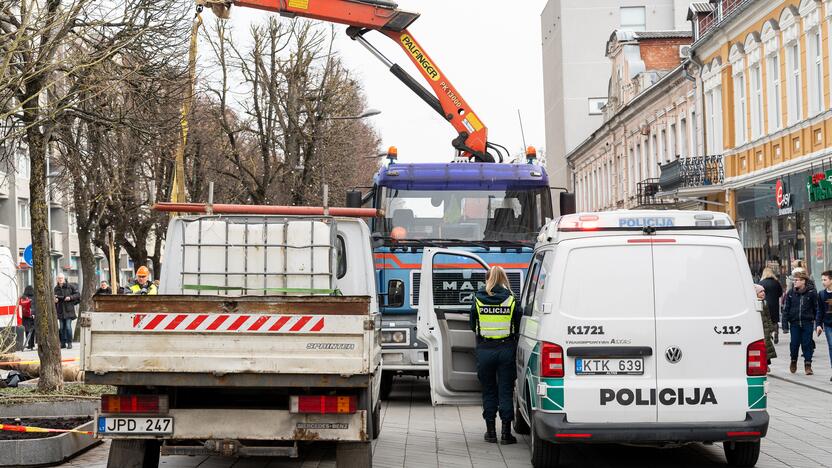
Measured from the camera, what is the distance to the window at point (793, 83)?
1176 inches

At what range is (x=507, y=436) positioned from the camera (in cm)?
1141

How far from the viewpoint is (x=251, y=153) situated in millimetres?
42562

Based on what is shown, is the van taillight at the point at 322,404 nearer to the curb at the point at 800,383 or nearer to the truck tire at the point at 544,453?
the truck tire at the point at 544,453

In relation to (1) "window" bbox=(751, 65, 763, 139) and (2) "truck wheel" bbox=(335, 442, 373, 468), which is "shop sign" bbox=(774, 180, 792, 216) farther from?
(2) "truck wheel" bbox=(335, 442, 373, 468)

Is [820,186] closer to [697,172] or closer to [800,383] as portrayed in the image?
[697,172]

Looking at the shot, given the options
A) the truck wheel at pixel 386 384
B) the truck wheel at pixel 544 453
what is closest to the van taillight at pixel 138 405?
the truck wheel at pixel 544 453

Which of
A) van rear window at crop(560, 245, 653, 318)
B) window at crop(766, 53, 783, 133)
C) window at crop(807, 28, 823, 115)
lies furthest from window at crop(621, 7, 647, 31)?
van rear window at crop(560, 245, 653, 318)

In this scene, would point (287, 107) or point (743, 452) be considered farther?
point (287, 107)

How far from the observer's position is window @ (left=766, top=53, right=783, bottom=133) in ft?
103

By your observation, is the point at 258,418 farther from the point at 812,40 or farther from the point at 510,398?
the point at 812,40

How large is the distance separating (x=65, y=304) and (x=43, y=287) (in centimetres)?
1624

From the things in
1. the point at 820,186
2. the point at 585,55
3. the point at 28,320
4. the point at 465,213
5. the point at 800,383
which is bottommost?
the point at 800,383

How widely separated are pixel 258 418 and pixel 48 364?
19.9 feet

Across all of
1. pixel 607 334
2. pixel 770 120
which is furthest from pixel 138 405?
pixel 770 120
